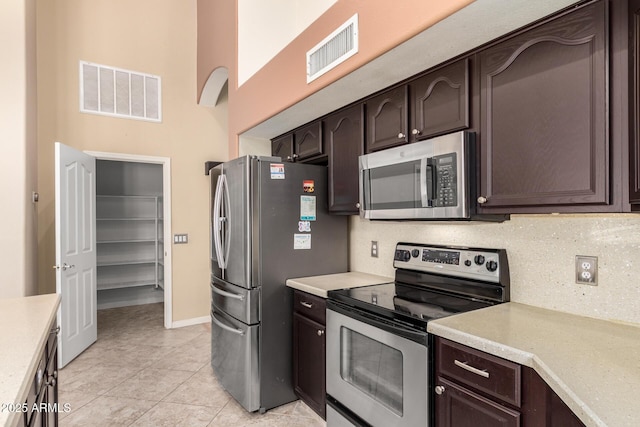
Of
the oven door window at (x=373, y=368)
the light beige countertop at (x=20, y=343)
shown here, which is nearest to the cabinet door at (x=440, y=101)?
the oven door window at (x=373, y=368)

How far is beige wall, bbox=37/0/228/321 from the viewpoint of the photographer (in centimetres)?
375

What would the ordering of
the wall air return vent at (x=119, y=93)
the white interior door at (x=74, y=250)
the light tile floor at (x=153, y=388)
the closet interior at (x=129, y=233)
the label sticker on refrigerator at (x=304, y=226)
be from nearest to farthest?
the light tile floor at (x=153, y=388)
the label sticker on refrigerator at (x=304, y=226)
the white interior door at (x=74, y=250)
the wall air return vent at (x=119, y=93)
the closet interior at (x=129, y=233)

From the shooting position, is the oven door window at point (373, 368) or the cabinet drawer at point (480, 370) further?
the oven door window at point (373, 368)

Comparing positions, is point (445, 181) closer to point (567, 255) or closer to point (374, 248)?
point (567, 255)

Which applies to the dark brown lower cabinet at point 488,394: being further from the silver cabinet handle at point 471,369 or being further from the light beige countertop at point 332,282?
the light beige countertop at point 332,282

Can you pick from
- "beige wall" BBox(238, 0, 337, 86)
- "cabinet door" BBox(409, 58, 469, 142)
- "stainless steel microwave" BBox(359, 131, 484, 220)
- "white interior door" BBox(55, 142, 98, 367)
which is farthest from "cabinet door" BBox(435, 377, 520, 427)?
"white interior door" BBox(55, 142, 98, 367)

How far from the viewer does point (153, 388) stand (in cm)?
288

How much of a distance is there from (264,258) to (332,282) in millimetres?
503

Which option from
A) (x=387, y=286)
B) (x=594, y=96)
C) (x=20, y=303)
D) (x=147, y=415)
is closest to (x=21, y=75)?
(x=20, y=303)

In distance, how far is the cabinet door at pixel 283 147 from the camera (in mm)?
3166

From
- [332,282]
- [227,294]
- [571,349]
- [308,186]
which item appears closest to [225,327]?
[227,294]

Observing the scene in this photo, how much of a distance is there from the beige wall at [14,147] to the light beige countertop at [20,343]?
131 cm

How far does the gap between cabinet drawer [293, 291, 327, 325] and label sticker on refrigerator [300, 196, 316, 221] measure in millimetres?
556

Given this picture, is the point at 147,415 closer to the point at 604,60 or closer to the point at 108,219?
the point at 604,60
